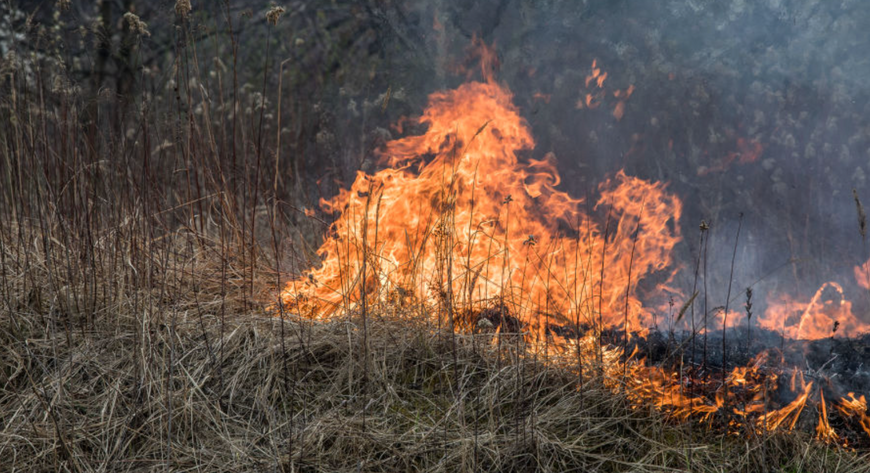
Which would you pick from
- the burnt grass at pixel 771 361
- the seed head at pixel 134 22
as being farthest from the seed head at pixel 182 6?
the burnt grass at pixel 771 361

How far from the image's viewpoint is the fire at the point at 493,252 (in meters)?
3.32

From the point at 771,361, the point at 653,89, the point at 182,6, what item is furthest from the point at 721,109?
the point at 182,6

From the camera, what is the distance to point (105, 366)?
9.45 ft

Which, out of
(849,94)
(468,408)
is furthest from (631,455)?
(849,94)

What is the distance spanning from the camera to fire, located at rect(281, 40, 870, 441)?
10.9 feet

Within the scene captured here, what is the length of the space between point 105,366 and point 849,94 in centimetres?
599

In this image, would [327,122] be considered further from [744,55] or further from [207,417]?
[207,417]

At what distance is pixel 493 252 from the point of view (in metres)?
4.09

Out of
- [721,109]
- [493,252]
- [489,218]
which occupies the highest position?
[721,109]

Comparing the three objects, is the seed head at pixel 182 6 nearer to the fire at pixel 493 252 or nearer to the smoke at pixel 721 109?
the fire at pixel 493 252

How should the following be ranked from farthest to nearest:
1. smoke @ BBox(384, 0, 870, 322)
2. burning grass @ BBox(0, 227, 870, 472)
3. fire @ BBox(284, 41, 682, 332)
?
smoke @ BBox(384, 0, 870, 322) < fire @ BBox(284, 41, 682, 332) < burning grass @ BBox(0, 227, 870, 472)

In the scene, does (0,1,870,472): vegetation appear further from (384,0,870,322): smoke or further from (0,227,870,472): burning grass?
(384,0,870,322): smoke

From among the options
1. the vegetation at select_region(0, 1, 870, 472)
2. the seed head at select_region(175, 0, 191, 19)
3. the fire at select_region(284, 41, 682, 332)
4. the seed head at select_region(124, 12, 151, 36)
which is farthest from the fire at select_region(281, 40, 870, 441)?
the seed head at select_region(124, 12, 151, 36)

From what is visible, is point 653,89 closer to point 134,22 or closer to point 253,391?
point 134,22
